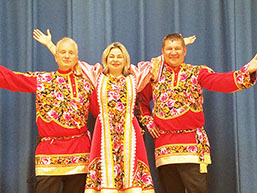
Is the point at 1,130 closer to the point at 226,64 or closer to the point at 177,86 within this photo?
the point at 177,86

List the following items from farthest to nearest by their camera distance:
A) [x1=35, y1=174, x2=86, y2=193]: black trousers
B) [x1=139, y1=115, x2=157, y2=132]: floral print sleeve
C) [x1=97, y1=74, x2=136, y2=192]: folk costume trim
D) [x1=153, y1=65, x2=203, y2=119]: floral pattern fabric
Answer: [x1=139, y1=115, x2=157, y2=132]: floral print sleeve
[x1=153, y1=65, x2=203, y2=119]: floral pattern fabric
[x1=35, y1=174, x2=86, y2=193]: black trousers
[x1=97, y1=74, x2=136, y2=192]: folk costume trim

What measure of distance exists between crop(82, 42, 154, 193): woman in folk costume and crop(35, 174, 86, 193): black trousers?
0.69ft

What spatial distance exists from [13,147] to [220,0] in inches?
84.2

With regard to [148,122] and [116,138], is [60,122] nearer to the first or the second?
[116,138]

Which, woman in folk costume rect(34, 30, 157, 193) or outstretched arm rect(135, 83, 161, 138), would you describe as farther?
outstretched arm rect(135, 83, 161, 138)

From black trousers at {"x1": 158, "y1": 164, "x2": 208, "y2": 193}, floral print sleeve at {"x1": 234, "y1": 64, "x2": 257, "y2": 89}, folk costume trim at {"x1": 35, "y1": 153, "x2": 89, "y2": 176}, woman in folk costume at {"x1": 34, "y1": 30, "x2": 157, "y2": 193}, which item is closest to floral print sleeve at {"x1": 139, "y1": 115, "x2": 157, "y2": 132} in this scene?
woman in folk costume at {"x1": 34, "y1": 30, "x2": 157, "y2": 193}

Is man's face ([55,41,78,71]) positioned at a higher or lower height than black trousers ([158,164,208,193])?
higher

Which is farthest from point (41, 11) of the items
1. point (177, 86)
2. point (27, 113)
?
point (177, 86)

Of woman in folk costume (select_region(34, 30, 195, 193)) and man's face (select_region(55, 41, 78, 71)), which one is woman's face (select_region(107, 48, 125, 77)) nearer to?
woman in folk costume (select_region(34, 30, 195, 193))

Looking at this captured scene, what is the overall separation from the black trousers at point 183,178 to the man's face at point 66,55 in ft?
3.27

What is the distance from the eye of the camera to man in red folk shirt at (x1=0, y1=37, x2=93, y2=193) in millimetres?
2619

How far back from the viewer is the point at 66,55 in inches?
109

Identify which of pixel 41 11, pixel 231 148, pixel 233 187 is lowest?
Answer: pixel 233 187

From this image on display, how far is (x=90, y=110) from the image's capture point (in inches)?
116
